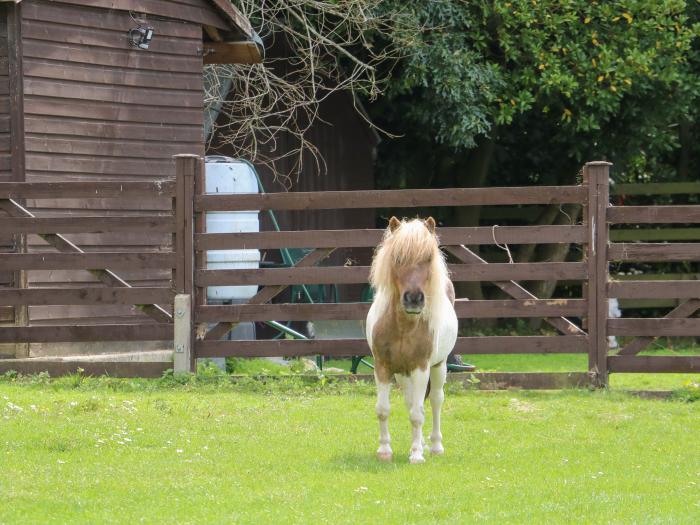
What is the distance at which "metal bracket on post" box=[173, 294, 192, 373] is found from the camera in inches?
395

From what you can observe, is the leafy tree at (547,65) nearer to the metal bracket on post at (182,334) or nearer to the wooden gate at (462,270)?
the wooden gate at (462,270)

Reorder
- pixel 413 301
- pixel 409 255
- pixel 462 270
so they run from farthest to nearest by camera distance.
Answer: pixel 462 270
pixel 409 255
pixel 413 301

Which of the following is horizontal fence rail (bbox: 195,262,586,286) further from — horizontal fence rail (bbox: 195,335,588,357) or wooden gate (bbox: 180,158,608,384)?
horizontal fence rail (bbox: 195,335,588,357)

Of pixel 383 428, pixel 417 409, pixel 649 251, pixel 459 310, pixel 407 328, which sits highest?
pixel 649 251

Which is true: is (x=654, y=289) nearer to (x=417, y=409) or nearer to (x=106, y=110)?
(x=417, y=409)

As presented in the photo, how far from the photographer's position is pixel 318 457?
23.0ft

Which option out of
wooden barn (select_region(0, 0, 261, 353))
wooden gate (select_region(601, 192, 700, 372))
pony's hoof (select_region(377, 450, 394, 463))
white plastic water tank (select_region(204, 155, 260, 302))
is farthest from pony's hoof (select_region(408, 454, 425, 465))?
wooden barn (select_region(0, 0, 261, 353))

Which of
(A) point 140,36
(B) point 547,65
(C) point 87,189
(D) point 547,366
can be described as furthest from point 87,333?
(B) point 547,65

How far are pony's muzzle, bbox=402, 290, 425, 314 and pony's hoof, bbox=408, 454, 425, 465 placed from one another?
0.95m

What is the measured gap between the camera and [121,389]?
9648 mm

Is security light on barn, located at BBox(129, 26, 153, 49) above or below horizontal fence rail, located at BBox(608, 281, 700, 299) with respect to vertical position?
above

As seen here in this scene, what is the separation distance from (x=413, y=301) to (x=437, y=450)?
47.7 inches

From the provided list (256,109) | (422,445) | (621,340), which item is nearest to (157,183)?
(422,445)

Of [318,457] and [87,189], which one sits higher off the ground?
[87,189]
